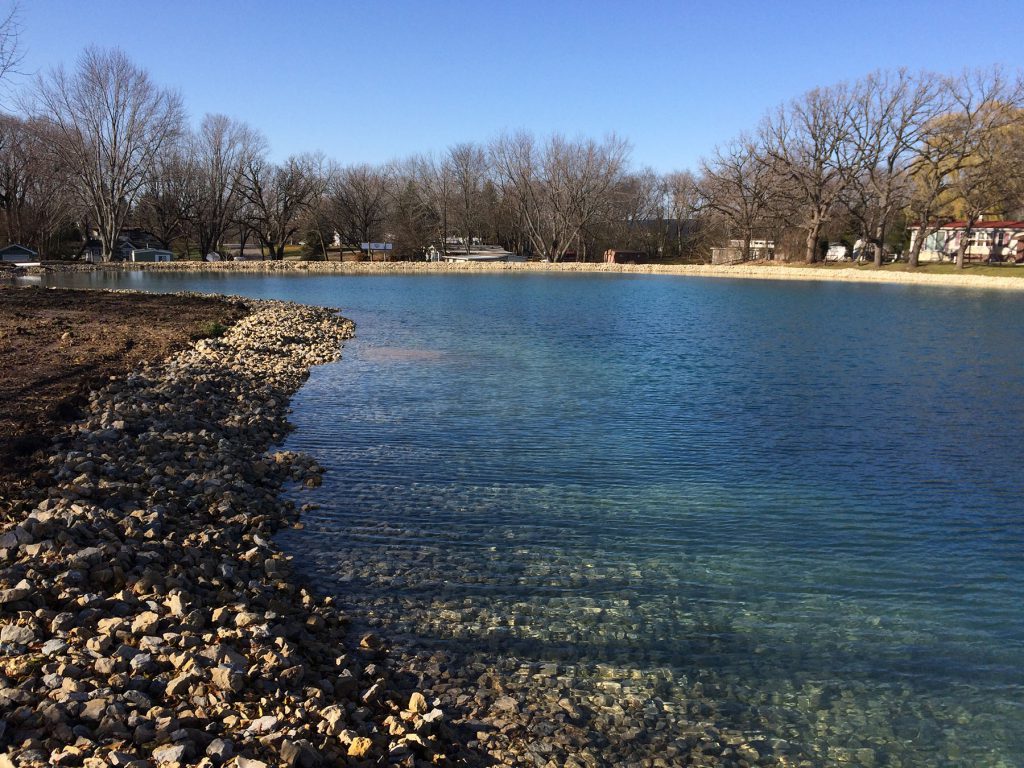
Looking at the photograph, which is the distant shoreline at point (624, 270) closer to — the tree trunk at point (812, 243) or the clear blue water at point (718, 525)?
the tree trunk at point (812, 243)

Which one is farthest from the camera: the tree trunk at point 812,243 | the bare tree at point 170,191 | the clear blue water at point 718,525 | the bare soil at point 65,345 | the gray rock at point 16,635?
the bare tree at point 170,191

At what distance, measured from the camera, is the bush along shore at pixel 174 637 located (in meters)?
3.99

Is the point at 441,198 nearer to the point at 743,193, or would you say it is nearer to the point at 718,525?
the point at 743,193

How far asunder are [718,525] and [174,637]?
5.99 m

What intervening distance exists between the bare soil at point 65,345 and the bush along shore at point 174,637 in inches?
18.2

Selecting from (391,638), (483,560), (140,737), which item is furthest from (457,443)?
(140,737)

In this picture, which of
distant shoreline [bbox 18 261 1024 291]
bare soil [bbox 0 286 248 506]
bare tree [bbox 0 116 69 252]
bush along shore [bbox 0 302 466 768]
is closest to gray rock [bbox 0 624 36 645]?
bush along shore [bbox 0 302 466 768]

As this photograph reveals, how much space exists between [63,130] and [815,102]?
225 feet

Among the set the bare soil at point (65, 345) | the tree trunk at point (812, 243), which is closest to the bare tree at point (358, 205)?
the tree trunk at point (812, 243)

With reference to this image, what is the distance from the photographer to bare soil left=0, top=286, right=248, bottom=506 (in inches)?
368

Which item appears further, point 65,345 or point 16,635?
point 65,345

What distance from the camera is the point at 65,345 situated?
16594 mm

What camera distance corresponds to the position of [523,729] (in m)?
A: 4.99

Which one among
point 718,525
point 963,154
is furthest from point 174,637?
point 963,154
